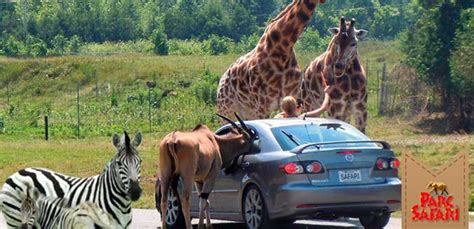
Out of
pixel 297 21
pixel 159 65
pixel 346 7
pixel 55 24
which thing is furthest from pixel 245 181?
pixel 346 7

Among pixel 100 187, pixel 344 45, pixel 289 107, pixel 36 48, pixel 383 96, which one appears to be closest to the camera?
pixel 100 187

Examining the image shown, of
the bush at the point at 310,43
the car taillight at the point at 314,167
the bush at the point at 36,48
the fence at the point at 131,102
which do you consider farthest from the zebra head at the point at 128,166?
the bush at the point at 36,48

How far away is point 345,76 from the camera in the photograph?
864 inches

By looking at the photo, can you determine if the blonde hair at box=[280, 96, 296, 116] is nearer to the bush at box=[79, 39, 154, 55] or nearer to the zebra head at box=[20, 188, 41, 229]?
the zebra head at box=[20, 188, 41, 229]

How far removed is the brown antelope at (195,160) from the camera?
51.5 feet

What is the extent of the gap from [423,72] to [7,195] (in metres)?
38.2

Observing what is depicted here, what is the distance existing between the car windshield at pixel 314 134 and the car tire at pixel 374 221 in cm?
100

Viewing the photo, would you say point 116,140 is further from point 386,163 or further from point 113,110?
point 113,110

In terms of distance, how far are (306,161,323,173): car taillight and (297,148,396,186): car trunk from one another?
37 mm

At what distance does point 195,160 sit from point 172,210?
5.45ft

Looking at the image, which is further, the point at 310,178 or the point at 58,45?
the point at 58,45

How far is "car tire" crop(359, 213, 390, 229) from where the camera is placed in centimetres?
1659

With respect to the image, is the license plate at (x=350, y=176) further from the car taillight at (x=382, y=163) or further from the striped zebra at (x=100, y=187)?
the striped zebra at (x=100, y=187)

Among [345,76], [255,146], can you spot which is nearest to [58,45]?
[345,76]
